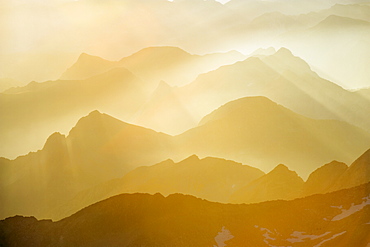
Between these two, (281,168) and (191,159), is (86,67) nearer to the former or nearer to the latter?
(191,159)

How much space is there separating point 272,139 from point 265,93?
2066mm

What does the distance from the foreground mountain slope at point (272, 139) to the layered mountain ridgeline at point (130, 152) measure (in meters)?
Result: 0.03

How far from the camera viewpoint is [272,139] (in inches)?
453

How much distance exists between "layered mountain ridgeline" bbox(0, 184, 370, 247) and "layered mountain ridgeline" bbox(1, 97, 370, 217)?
54 centimetres

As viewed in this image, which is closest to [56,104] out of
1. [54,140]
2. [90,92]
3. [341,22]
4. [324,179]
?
[90,92]

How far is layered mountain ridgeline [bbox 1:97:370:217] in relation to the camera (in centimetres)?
1058

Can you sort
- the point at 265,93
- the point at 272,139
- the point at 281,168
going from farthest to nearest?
1. the point at 265,93
2. the point at 272,139
3. the point at 281,168

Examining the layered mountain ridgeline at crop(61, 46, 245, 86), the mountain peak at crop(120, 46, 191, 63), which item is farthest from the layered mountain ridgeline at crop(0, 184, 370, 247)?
the mountain peak at crop(120, 46, 191, 63)

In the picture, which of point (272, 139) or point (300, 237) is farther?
point (272, 139)

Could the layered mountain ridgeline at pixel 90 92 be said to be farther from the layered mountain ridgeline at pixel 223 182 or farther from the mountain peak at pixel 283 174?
the mountain peak at pixel 283 174

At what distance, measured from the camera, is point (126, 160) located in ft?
35.7

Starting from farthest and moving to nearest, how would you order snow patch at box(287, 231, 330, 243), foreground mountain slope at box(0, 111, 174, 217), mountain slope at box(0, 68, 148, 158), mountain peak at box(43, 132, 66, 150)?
mountain slope at box(0, 68, 148, 158), mountain peak at box(43, 132, 66, 150), foreground mountain slope at box(0, 111, 174, 217), snow patch at box(287, 231, 330, 243)

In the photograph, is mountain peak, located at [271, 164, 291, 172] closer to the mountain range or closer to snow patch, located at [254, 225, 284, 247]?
the mountain range

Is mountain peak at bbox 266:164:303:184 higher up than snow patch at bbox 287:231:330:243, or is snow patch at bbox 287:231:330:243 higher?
mountain peak at bbox 266:164:303:184
